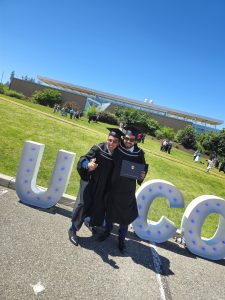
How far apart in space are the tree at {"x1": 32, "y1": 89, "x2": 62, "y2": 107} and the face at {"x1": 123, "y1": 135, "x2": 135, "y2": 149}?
57.0 meters

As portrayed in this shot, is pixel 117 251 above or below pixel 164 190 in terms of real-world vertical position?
below

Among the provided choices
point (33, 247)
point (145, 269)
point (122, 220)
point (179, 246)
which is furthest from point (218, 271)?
point (33, 247)

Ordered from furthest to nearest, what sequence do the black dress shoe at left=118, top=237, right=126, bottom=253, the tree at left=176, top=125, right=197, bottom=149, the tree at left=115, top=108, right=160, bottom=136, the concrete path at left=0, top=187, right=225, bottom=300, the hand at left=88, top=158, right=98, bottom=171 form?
the tree at left=115, top=108, right=160, bottom=136 < the tree at left=176, top=125, right=197, bottom=149 < the black dress shoe at left=118, top=237, right=126, bottom=253 < the hand at left=88, top=158, right=98, bottom=171 < the concrete path at left=0, top=187, right=225, bottom=300

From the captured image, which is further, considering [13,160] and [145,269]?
[13,160]

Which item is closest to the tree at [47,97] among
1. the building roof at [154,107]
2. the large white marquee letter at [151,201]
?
the building roof at [154,107]

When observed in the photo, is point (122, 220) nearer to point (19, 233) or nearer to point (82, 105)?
point (19, 233)

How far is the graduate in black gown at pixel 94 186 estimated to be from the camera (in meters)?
5.04

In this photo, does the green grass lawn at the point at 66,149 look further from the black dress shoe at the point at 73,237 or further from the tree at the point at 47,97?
the tree at the point at 47,97

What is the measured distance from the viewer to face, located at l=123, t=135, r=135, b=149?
5.02 m

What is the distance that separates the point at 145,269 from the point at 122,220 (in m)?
0.85

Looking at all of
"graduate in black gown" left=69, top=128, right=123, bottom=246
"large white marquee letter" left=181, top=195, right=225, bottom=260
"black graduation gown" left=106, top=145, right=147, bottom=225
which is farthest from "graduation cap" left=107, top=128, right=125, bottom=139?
"large white marquee letter" left=181, top=195, right=225, bottom=260

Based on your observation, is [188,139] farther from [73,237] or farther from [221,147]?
[73,237]

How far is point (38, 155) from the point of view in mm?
6047

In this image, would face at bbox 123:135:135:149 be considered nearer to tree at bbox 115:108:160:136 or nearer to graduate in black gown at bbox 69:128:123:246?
graduate in black gown at bbox 69:128:123:246
